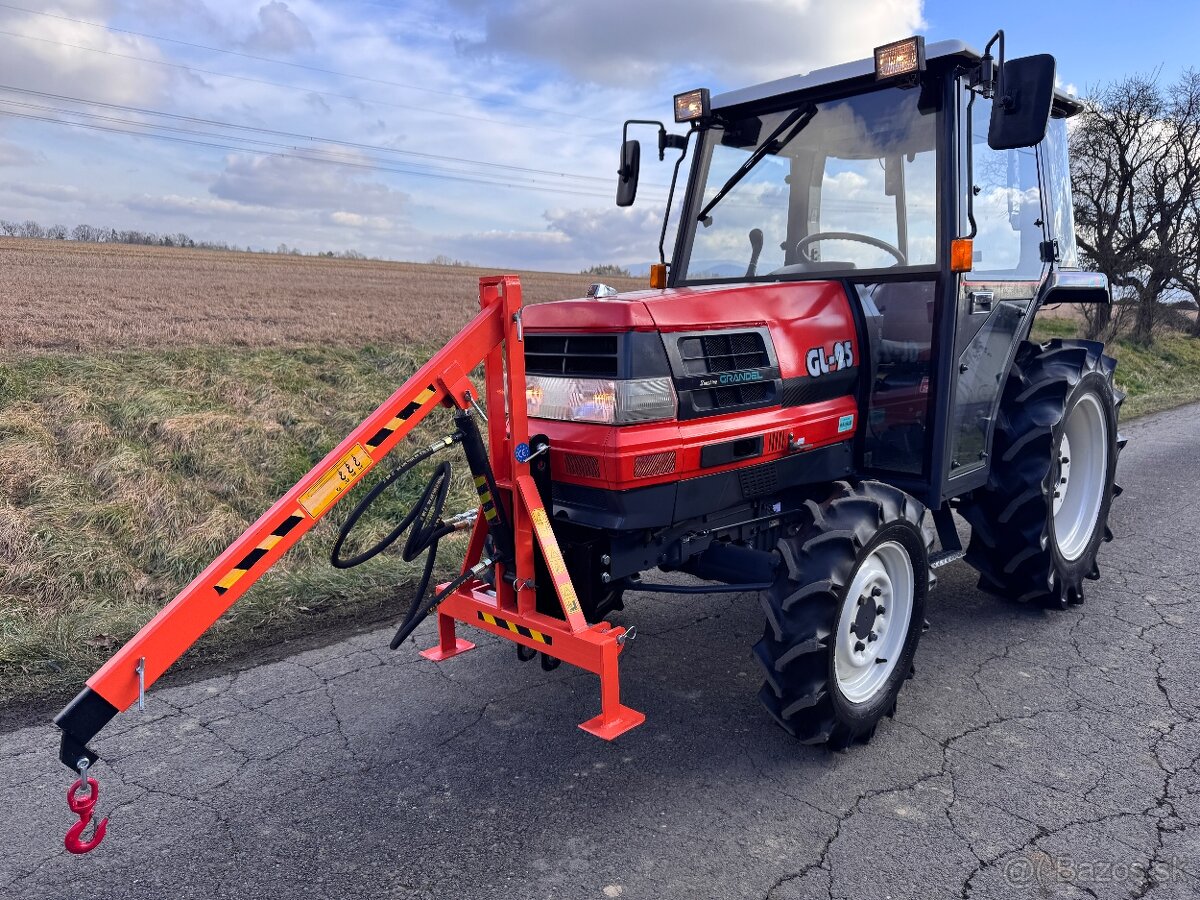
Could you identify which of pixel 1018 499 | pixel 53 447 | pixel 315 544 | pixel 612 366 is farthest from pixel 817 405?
pixel 53 447

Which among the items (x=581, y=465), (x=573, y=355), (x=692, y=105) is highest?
(x=692, y=105)

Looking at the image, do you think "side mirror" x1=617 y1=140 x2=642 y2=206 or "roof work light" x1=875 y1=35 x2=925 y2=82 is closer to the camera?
"roof work light" x1=875 y1=35 x2=925 y2=82

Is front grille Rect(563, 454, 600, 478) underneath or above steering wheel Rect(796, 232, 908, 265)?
underneath

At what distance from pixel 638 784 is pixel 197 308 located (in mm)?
12580

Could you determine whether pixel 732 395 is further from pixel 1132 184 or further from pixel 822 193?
pixel 1132 184

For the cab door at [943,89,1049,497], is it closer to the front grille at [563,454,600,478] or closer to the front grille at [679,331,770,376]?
the front grille at [679,331,770,376]

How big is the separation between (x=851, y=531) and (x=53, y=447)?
6.31 metres

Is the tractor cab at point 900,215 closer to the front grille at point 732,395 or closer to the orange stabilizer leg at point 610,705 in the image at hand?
the front grille at point 732,395

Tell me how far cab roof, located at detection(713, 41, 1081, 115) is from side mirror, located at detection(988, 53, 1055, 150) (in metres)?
0.26

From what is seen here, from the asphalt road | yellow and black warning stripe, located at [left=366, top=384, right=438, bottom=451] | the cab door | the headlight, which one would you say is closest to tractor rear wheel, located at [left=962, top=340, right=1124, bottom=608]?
the cab door

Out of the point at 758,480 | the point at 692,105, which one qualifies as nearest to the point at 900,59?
the point at 692,105

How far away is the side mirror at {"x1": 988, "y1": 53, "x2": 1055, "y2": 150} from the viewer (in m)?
3.23

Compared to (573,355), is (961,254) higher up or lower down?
higher up

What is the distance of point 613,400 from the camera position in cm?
297
